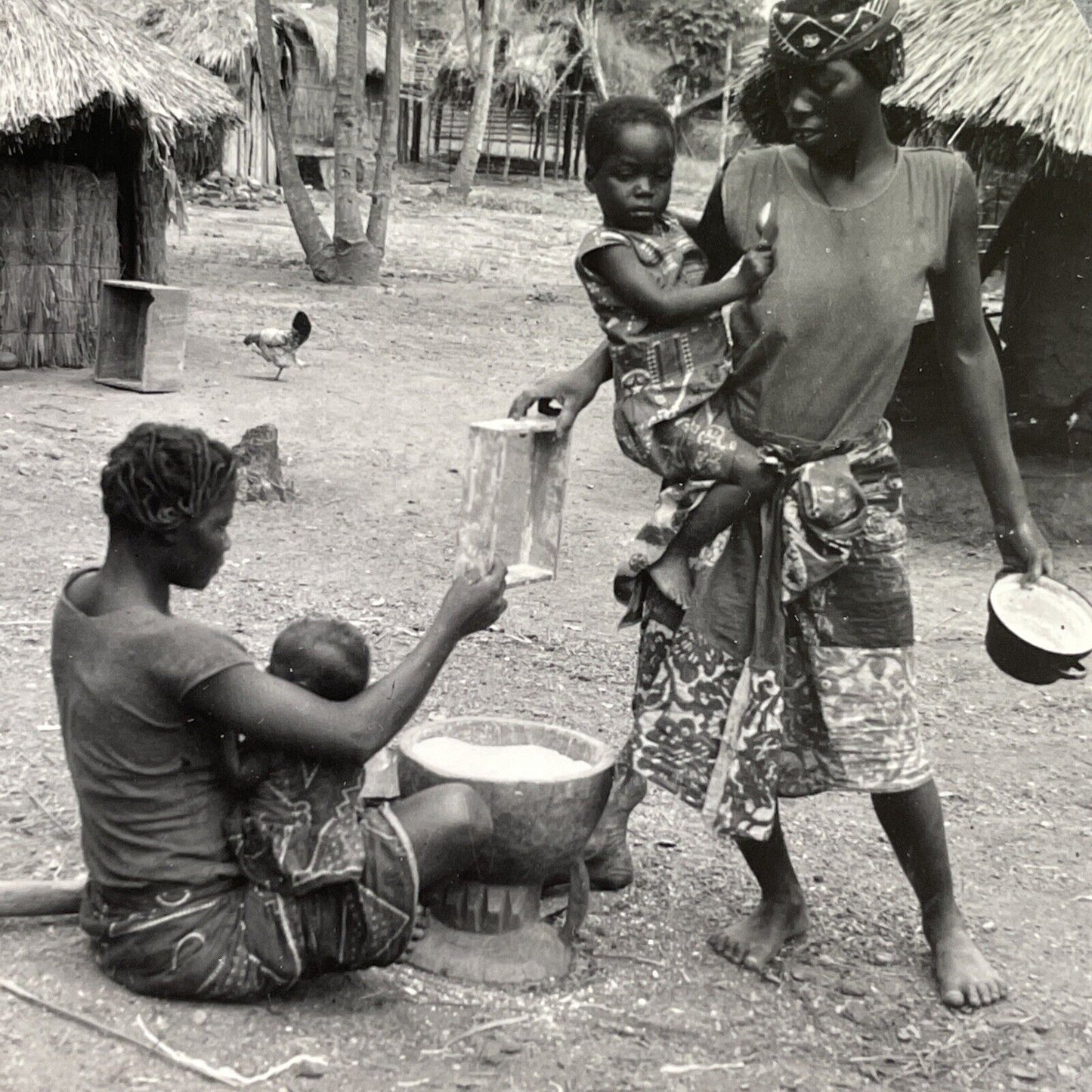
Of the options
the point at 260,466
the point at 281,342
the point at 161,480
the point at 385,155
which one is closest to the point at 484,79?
the point at 385,155

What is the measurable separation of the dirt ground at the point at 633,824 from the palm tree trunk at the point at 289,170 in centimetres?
375

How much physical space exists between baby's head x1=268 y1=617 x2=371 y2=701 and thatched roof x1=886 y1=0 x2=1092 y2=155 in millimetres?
5072

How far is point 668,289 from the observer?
8.82ft

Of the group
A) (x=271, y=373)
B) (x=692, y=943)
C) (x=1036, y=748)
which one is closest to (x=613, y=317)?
(x=692, y=943)

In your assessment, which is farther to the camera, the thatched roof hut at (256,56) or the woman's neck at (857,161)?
the thatched roof hut at (256,56)

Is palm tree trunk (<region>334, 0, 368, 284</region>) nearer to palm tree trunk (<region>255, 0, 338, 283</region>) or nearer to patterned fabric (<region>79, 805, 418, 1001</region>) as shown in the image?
palm tree trunk (<region>255, 0, 338, 283</region>)

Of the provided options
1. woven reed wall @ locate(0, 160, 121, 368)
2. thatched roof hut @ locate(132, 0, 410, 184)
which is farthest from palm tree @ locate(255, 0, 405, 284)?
thatched roof hut @ locate(132, 0, 410, 184)

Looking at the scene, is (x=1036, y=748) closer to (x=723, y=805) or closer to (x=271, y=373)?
(x=723, y=805)

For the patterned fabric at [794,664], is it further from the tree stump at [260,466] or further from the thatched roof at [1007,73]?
the thatched roof at [1007,73]

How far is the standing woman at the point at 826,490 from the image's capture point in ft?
8.79

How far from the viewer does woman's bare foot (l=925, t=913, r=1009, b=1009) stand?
2879 mm

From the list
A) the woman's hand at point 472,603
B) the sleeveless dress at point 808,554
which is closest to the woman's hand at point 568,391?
the sleeveless dress at point 808,554

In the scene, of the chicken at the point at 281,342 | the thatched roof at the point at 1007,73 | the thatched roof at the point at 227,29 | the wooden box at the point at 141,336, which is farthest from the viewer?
the thatched roof at the point at 227,29

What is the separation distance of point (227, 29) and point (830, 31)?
21.8 metres
